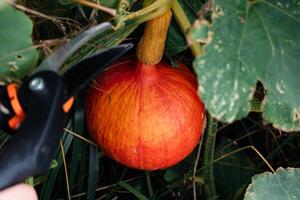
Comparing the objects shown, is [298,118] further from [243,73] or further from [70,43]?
[70,43]

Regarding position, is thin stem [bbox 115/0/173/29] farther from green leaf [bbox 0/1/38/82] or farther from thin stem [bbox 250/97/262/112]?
thin stem [bbox 250/97/262/112]

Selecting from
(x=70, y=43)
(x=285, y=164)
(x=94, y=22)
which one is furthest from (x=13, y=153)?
(x=285, y=164)

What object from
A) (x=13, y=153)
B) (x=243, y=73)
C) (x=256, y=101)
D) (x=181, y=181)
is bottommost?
(x=181, y=181)

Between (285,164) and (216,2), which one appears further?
(285,164)

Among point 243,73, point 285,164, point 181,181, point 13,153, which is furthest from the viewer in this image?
point 285,164

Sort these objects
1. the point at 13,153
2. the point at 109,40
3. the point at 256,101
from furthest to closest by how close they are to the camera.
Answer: the point at 256,101
the point at 109,40
the point at 13,153

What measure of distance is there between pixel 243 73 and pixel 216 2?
0.11 m

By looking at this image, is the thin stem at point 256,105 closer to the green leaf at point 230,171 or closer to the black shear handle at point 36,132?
the green leaf at point 230,171

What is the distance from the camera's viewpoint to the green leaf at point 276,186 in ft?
3.61

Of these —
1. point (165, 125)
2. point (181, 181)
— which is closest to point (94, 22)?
point (165, 125)

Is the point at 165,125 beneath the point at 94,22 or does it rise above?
beneath

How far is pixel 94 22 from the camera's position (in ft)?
3.17

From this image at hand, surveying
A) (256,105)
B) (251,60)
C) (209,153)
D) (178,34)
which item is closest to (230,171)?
(209,153)

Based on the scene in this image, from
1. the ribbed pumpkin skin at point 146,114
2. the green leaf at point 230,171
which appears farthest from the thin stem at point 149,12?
the green leaf at point 230,171
